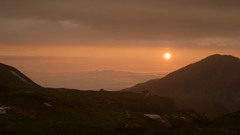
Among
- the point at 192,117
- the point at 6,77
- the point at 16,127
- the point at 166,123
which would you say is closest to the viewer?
the point at 16,127

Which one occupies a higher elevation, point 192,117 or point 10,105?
point 10,105

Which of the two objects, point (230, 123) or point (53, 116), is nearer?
point (230, 123)

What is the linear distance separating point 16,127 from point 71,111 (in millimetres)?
34307

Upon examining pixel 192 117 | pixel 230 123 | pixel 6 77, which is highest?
pixel 6 77

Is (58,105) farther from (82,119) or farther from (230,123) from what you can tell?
(230,123)

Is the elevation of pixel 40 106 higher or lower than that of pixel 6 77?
lower

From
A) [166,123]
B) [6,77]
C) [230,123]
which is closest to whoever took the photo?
[230,123]

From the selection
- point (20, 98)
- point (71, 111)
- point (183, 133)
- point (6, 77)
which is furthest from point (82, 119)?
point (6, 77)

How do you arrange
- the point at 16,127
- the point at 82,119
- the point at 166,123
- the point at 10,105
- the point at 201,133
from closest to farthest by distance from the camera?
the point at 201,133
the point at 16,127
the point at 10,105
the point at 82,119
the point at 166,123

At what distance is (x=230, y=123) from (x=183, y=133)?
17.9 meters

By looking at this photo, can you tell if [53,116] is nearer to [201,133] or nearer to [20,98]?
[20,98]

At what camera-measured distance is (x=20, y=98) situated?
268ft

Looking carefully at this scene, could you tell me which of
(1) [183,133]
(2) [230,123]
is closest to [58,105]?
(1) [183,133]

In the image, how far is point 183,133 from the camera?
170 feet
